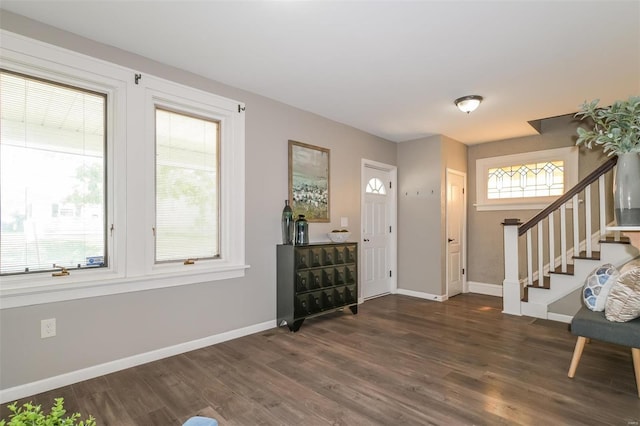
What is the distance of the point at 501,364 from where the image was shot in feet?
9.15

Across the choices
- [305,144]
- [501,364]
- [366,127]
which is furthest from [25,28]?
[501,364]

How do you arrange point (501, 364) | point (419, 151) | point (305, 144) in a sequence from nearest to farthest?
point (501, 364) < point (305, 144) < point (419, 151)

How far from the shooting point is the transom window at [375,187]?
5.24m

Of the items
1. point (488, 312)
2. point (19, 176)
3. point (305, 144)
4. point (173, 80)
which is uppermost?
point (173, 80)

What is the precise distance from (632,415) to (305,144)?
3.65 meters

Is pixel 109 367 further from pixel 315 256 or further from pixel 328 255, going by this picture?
pixel 328 255

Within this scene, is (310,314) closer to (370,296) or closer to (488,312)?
(370,296)

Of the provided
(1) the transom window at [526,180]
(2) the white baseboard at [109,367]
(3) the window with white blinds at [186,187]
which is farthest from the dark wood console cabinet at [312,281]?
(1) the transom window at [526,180]

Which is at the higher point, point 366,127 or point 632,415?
point 366,127

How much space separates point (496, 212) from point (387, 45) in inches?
156

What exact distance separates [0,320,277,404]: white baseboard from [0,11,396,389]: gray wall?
0.04 metres

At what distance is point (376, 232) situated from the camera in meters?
5.34

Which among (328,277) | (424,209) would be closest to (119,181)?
(328,277)

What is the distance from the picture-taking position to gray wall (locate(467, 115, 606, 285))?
481 cm
